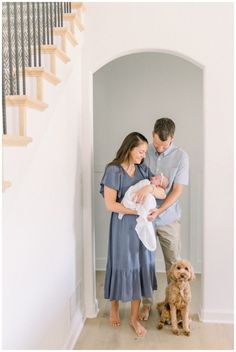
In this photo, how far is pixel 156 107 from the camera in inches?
173

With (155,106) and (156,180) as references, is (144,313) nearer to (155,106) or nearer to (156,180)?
(156,180)

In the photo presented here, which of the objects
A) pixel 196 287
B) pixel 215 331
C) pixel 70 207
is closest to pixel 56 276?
pixel 70 207

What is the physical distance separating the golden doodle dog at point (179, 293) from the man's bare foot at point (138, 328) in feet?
0.71

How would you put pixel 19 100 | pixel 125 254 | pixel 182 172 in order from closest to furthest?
pixel 19 100, pixel 125 254, pixel 182 172

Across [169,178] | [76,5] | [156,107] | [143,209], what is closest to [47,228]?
[143,209]

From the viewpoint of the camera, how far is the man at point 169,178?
3.16 meters

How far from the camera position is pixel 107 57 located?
3.29 metres

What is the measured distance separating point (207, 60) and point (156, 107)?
1.22m

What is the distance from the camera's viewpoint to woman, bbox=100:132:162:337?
3.03m

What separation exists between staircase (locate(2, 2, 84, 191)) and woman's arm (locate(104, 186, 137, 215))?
0.93m

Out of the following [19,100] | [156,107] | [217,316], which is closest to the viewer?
[19,100]

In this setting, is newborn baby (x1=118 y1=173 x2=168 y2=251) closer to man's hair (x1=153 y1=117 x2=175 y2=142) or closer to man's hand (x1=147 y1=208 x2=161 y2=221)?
man's hand (x1=147 y1=208 x2=161 y2=221)

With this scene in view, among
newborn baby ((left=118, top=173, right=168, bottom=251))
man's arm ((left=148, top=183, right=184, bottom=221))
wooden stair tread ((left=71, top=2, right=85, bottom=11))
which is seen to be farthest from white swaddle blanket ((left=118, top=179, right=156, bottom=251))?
wooden stair tread ((left=71, top=2, right=85, bottom=11))

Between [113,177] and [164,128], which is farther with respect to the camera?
[164,128]
